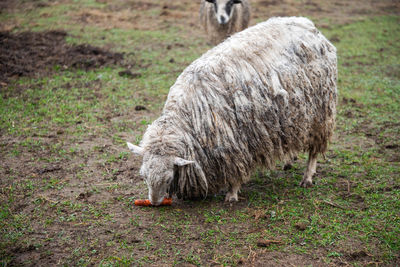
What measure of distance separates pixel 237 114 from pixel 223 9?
488 centimetres

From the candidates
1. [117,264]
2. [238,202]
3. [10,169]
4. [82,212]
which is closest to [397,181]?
[238,202]

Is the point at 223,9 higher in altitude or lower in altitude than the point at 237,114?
higher

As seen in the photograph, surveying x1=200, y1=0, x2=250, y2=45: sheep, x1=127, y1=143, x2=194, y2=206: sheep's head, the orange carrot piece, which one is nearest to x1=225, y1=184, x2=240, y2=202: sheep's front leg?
the orange carrot piece

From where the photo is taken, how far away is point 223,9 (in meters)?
7.93

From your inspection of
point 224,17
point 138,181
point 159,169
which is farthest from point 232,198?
point 224,17

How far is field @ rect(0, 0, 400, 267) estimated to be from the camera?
10.7 feet

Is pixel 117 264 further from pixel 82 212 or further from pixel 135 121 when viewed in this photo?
pixel 135 121

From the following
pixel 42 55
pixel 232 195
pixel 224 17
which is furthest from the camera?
pixel 42 55

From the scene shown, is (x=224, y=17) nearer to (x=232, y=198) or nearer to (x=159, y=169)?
(x=232, y=198)

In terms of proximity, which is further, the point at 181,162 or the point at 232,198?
the point at 232,198

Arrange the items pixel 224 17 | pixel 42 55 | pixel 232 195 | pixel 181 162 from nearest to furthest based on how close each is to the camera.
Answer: pixel 181 162, pixel 232 195, pixel 224 17, pixel 42 55

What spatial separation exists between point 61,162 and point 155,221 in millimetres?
1917

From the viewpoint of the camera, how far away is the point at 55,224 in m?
3.61

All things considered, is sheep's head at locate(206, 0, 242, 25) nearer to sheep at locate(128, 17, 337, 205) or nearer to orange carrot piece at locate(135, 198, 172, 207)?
sheep at locate(128, 17, 337, 205)
